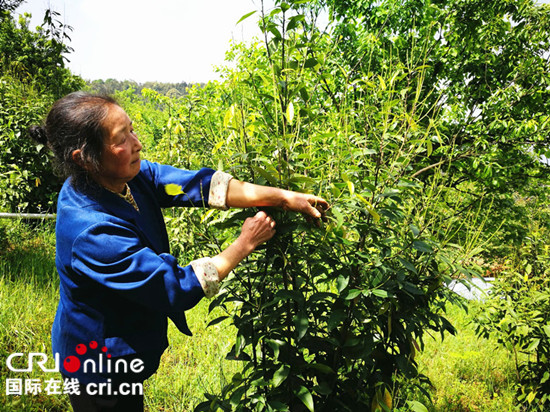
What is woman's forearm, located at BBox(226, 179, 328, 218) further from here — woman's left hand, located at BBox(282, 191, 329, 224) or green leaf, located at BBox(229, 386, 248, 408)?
green leaf, located at BBox(229, 386, 248, 408)

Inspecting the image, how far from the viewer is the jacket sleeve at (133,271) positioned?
135 cm

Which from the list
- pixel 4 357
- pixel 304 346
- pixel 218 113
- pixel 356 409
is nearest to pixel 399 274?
pixel 304 346

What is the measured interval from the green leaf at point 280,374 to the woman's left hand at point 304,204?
564 mm

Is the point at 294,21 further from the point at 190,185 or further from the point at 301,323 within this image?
the point at 301,323

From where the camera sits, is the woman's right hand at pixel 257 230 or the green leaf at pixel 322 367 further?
the green leaf at pixel 322 367

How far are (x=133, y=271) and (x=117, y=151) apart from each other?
50 centimetres

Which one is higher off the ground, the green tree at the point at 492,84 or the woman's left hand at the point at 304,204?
the green tree at the point at 492,84

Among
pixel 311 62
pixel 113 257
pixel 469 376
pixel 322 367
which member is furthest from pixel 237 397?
pixel 469 376

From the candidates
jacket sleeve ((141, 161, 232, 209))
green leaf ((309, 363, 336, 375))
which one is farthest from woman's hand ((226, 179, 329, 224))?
green leaf ((309, 363, 336, 375))


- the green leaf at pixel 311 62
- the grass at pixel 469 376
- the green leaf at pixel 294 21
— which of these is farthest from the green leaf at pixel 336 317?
the grass at pixel 469 376

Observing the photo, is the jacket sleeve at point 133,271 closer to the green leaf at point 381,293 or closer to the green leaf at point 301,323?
the green leaf at point 301,323

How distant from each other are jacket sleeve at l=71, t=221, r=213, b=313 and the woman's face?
0.93 ft

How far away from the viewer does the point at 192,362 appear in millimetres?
3186

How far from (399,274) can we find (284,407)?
2.14 ft
